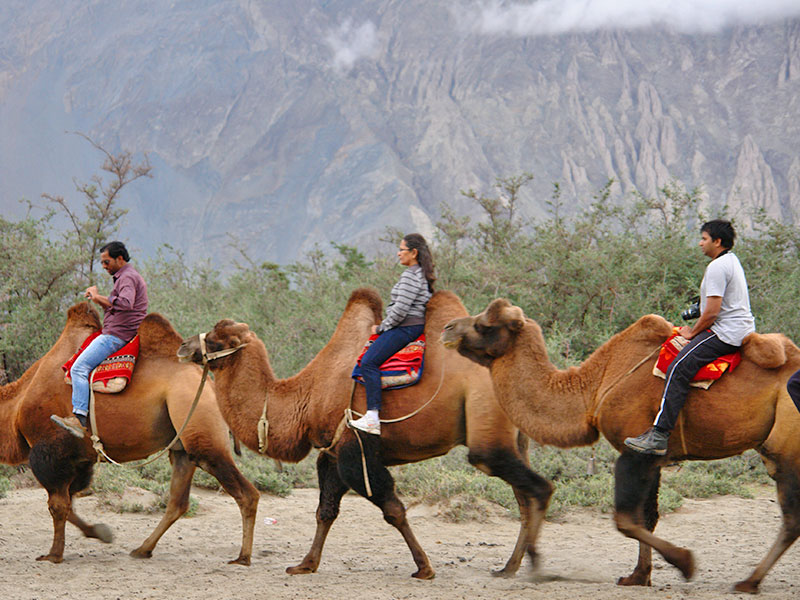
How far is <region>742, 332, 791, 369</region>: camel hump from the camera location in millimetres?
6082

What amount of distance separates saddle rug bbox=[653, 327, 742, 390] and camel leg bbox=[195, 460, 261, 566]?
3561 mm

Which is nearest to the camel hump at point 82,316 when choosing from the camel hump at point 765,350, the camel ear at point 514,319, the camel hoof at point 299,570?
the camel hoof at point 299,570

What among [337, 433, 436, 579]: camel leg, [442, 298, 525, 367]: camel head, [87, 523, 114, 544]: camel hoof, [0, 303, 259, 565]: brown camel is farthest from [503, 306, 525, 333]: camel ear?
[87, 523, 114, 544]: camel hoof

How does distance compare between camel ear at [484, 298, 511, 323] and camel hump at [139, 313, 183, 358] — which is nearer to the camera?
camel ear at [484, 298, 511, 323]

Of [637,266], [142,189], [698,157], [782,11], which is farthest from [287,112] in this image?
[637,266]

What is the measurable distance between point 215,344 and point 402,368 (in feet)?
5.43

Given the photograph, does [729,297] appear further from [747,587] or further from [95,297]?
[95,297]

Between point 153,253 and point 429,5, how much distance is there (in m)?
27.3

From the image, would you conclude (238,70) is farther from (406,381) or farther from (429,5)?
Result: (406,381)

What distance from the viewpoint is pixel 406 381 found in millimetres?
7137

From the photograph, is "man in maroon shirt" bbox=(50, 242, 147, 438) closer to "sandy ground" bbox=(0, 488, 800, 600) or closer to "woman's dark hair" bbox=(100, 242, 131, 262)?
"woman's dark hair" bbox=(100, 242, 131, 262)

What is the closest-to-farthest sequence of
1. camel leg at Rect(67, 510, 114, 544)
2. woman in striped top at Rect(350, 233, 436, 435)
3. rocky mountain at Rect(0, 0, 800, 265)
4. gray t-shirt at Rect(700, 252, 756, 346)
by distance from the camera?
gray t-shirt at Rect(700, 252, 756, 346) < woman in striped top at Rect(350, 233, 436, 435) < camel leg at Rect(67, 510, 114, 544) < rocky mountain at Rect(0, 0, 800, 265)

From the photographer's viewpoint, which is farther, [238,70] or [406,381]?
[238,70]

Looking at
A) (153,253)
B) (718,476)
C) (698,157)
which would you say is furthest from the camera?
(153,253)
